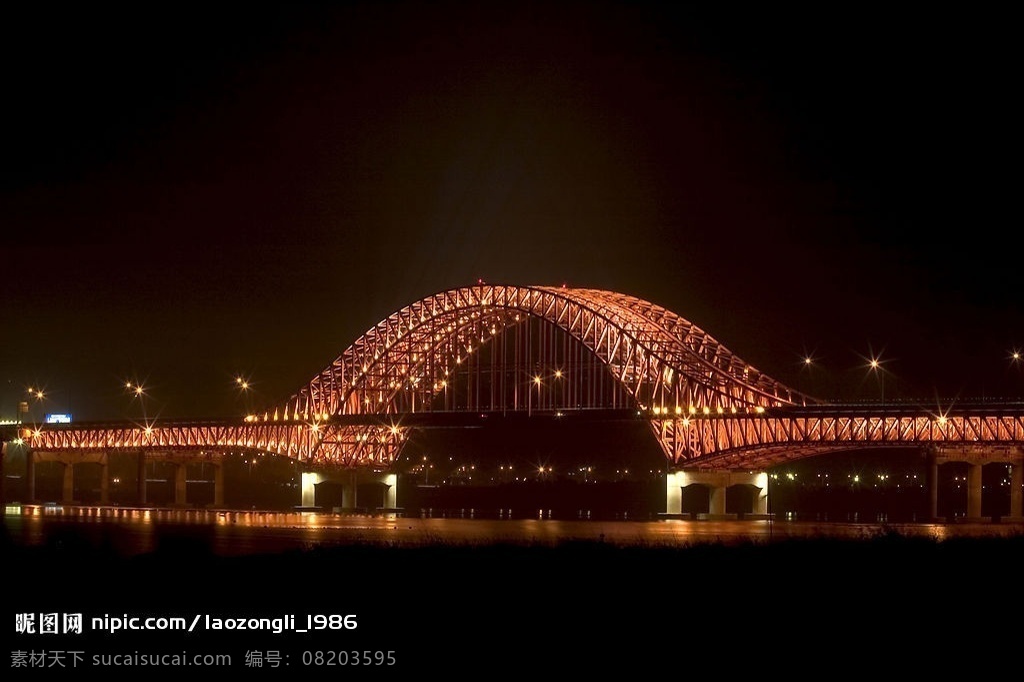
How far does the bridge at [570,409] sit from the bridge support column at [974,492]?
6.2 inches

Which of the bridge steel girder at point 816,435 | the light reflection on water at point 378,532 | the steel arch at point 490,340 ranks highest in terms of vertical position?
the steel arch at point 490,340

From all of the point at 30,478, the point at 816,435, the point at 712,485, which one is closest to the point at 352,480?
the point at 30,478

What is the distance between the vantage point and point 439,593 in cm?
3991

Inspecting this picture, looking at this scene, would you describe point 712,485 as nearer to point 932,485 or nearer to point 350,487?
point 932,485

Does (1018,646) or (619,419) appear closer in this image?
(1018,646)

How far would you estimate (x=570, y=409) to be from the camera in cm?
13950

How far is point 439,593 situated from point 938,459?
7882 cm

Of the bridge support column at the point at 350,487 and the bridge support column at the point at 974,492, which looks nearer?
the bridge support column at the point at 974,492

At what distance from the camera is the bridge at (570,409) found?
11344 centimetres

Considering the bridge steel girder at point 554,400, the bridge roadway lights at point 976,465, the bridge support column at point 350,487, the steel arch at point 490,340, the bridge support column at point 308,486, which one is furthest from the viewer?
the bridge support column at point 350,487

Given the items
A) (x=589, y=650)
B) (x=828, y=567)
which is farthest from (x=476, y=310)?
(x=589, y=650)

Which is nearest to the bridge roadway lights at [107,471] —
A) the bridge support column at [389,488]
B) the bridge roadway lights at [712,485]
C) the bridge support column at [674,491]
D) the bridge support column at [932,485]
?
the bridge support column at [389,488]

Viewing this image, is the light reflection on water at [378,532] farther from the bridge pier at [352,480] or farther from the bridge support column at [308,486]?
the bridge pier at [352,480]

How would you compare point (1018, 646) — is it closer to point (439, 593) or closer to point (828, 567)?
point (828, 567)
